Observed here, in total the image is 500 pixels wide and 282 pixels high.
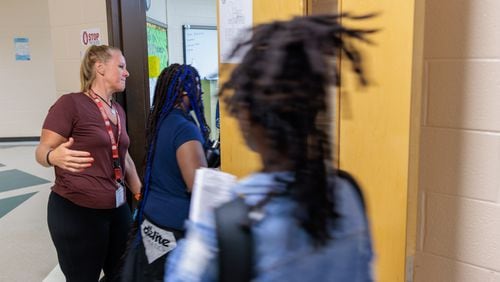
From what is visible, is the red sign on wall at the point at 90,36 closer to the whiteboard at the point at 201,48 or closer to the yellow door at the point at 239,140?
the yellow door at the point at 239,140

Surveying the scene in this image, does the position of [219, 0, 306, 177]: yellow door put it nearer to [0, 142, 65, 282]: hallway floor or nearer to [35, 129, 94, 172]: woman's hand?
[35, 129, 94, 172]: woman's hand

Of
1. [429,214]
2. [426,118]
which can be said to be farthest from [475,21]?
[429,214]

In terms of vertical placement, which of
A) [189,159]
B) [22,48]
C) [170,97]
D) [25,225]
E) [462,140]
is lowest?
[25,225]

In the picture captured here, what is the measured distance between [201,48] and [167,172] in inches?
166

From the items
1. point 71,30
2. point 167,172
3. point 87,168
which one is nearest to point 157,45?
point 71,30

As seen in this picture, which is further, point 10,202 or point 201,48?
point 201,48

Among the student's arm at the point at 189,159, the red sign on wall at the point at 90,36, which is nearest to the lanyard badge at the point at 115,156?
the student's arm at the point at 189,159

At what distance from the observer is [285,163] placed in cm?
73

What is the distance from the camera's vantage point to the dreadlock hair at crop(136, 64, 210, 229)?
1.84m

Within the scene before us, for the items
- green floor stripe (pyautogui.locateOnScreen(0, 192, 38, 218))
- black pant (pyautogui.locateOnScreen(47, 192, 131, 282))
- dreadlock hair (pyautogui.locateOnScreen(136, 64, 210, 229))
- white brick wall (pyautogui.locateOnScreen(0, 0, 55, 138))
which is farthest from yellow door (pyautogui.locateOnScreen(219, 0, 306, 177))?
white brick wall (pyautogui.locateOnScreen(0, 0, 55, 138))

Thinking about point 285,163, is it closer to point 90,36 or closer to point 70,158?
point 70,158

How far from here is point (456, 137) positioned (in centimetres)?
137

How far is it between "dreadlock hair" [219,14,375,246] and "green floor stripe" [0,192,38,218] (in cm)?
452

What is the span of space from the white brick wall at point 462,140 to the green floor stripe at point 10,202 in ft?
14.2
